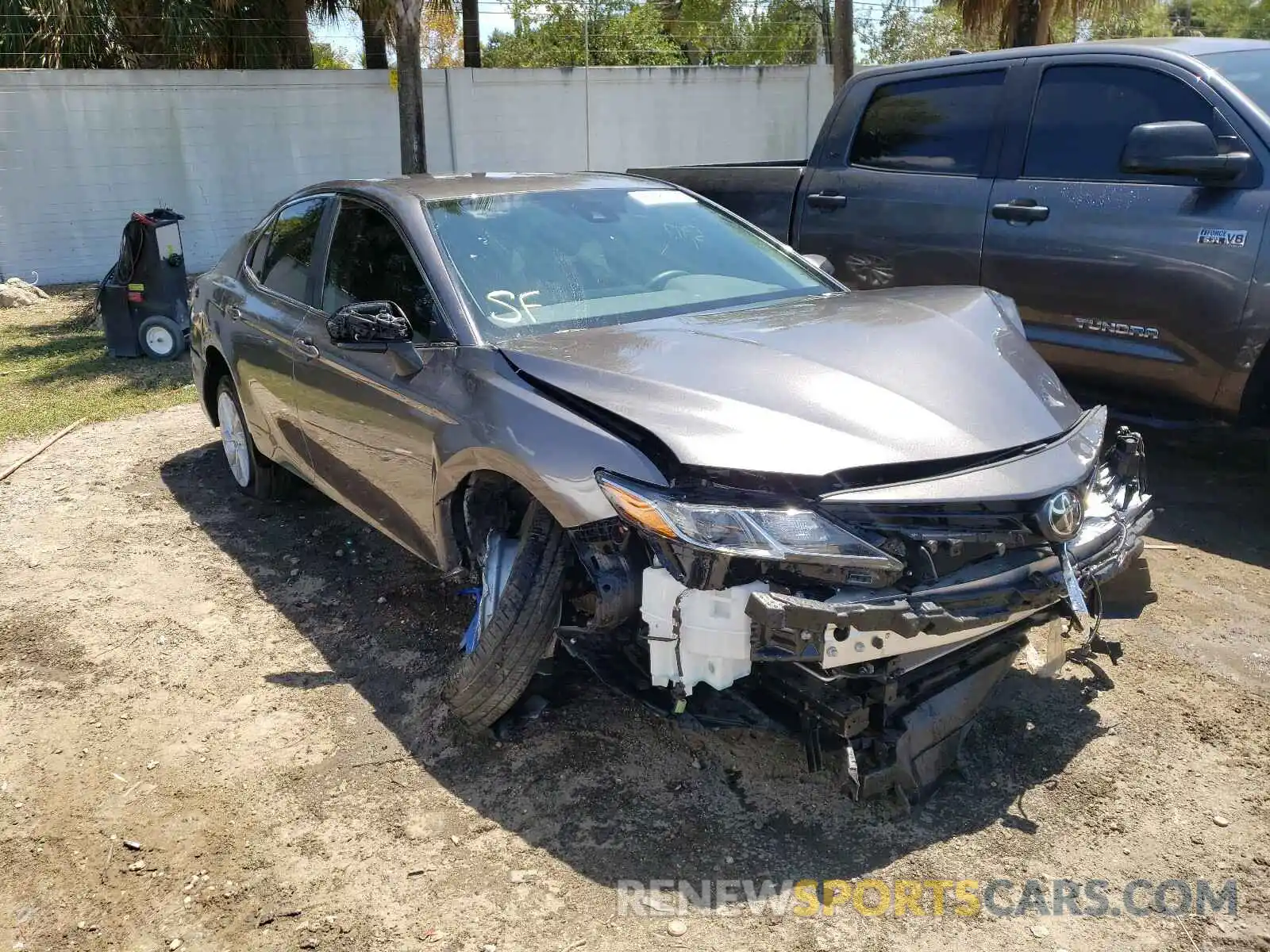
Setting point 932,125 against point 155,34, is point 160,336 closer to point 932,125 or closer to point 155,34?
point 932,125

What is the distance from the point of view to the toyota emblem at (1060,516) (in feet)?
9.07

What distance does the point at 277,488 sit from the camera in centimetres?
568

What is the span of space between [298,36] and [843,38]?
744 cm

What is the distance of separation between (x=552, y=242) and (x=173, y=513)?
2.94 metres

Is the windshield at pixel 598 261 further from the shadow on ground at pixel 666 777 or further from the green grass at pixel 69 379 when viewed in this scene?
the green grass at pixel 69 379

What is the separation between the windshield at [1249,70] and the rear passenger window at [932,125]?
996 mm

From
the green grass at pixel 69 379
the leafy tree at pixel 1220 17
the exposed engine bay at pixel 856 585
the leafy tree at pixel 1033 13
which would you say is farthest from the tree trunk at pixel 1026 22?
the leafy tree at pixel 1220 17

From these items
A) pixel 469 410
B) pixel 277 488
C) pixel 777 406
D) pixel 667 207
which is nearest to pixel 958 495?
pixel 777 406

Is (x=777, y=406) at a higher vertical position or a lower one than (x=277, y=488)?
higher

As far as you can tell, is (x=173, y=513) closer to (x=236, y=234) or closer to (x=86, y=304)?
(x=86, y=304)

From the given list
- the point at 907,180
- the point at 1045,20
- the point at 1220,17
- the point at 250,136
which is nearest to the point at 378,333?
the point at 907,180

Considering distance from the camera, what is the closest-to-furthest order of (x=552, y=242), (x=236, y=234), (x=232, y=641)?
(x=552, y=242) < (x=232, y=641) < (x=236, y=234)

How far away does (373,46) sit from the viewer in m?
16.3

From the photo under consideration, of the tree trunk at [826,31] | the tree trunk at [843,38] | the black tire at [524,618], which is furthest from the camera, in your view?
the tree trunk at [826,31]
